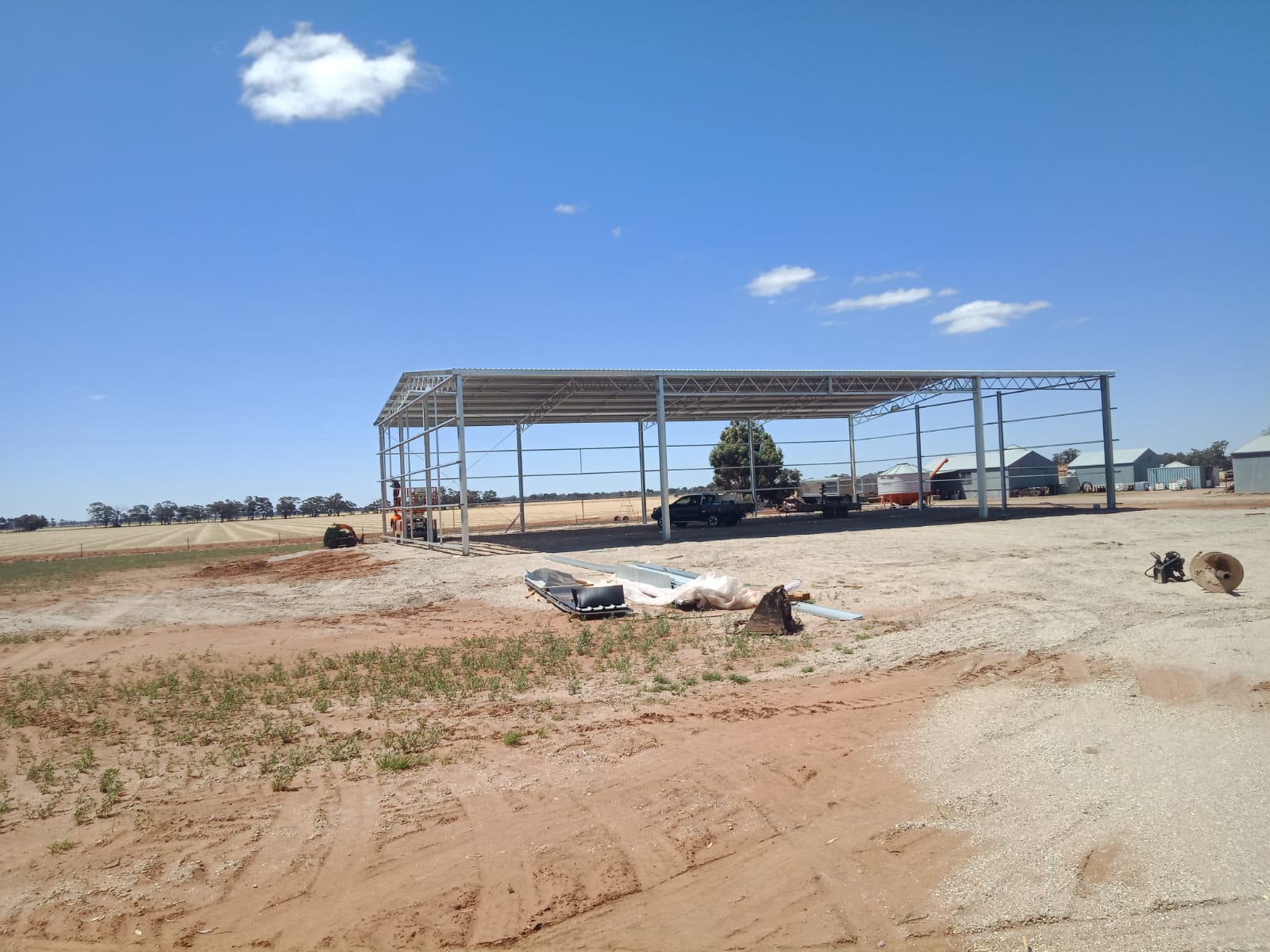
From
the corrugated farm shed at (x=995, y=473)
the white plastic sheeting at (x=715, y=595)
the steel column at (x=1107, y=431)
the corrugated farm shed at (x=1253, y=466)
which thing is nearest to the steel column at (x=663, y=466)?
the white plastic sheeting at (x=715, y=595)

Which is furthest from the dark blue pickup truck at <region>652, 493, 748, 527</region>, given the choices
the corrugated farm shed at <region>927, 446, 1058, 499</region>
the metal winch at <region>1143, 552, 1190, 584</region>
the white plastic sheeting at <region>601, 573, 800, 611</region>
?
the metal winch at <region>1143, 552, 1190, 584</region>

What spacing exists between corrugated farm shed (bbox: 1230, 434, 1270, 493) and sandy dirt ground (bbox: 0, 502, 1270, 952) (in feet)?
143

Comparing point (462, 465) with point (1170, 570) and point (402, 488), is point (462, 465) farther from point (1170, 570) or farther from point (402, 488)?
point (1170, 570)

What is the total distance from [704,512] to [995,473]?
36824 mm

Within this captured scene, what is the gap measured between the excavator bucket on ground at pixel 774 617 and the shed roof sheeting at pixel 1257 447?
48.9 meters

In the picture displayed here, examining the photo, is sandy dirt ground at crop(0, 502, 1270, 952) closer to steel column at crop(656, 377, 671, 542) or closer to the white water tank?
steel column at crop(656, 377, 671, 542)

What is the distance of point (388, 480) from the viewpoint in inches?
1602

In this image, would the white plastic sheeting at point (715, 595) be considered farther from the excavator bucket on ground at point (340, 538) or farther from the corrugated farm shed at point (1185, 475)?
the corrugated farm shed at point (1185, 475)

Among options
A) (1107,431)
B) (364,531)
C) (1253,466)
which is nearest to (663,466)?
(1107,431)

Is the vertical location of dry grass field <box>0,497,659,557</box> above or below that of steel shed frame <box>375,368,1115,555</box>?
below

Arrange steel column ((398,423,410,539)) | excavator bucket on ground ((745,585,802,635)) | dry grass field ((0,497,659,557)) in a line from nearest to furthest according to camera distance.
Answer: excavator bucket on ground ((745,585,802,635)), steel column ((398,423,410,539)), dry grass field ((0,497,659,557))

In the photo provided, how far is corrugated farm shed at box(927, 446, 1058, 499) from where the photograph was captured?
58034mm

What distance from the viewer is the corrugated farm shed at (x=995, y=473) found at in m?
58.0

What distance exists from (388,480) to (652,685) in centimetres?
3364
